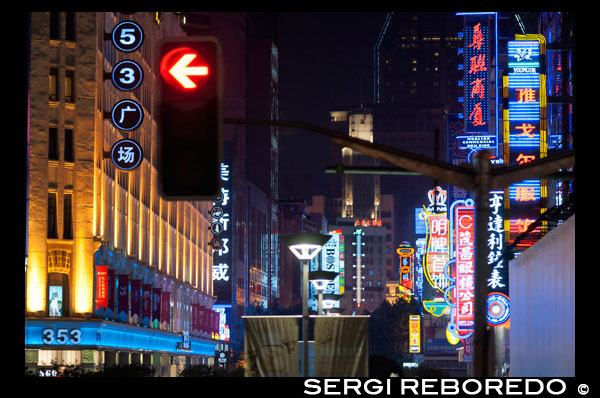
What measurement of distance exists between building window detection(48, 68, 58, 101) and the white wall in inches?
1245

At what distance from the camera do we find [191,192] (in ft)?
28.3

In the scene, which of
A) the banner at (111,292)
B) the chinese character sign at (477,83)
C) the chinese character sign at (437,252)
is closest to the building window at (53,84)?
the banner at (111,292)

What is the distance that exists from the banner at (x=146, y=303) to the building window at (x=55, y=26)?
791 inches

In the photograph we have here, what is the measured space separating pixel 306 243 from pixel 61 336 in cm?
3546

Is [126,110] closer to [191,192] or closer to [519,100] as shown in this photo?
[519,100]

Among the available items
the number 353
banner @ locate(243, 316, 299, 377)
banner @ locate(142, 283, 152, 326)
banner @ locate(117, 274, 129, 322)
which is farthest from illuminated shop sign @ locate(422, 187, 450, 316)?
banner @ locate(243, 316, 299, 377)

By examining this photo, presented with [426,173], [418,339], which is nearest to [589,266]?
[426,173]

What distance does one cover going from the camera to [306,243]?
79.9 ft

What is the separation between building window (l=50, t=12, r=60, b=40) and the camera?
57.1 meters

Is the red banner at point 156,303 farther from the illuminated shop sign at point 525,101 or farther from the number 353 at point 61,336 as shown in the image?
the illuminated shop sign at point 525,101

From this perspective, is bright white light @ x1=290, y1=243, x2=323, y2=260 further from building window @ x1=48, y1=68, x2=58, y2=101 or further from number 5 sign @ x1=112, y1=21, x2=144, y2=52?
number 5 sign @ x1=112, y1=21, x2=144, y2=52

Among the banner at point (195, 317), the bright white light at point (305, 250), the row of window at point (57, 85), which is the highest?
the row of window at point (57, 85)

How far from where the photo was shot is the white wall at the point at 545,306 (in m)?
22.3

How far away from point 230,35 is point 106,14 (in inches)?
4698
